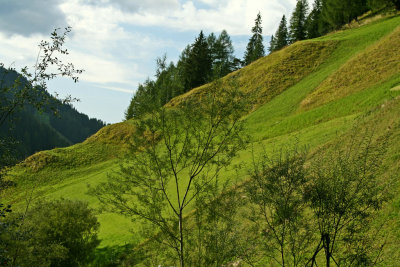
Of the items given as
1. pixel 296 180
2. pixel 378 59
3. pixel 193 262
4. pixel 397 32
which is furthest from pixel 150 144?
pixel 397 32

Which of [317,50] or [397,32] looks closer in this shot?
[397,32]

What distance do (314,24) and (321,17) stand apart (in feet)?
11.2

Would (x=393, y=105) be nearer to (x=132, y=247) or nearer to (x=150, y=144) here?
(x=150, y=144)

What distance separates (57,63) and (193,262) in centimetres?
866

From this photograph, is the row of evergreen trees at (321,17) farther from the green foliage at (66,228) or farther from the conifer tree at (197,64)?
the green foliage at (66,228)

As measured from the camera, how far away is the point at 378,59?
41.8m

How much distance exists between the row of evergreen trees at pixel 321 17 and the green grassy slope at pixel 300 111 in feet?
79.8

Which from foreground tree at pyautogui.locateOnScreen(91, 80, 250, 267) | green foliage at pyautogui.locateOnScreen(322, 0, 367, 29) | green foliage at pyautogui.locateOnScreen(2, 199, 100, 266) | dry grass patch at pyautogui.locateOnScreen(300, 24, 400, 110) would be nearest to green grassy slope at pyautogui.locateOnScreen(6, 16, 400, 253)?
dry grass patch at pyautogui.locateOnScreen(300, 24, 400, 110)

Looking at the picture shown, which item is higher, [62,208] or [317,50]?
[317,50]

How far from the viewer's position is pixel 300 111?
41.6 metres

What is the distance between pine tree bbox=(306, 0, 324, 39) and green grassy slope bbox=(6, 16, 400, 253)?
3565 centimetres

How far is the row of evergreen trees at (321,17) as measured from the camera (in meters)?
80.4

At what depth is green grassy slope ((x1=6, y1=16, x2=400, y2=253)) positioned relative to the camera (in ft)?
88.6

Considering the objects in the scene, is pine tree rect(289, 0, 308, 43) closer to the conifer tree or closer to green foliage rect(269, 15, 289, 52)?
green foliage rect(269, 15, 289, 52)
